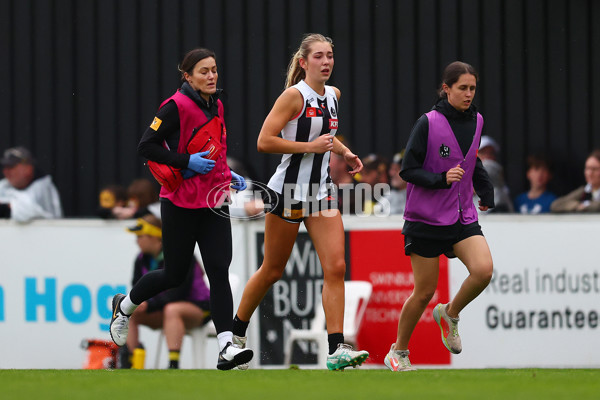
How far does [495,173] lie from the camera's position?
12320 millimetres

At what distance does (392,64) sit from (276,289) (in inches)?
143

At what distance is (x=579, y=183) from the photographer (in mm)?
12906

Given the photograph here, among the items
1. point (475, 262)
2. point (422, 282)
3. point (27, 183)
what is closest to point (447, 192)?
point (475, 262)

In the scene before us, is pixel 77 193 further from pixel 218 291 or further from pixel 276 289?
pixel 218 291

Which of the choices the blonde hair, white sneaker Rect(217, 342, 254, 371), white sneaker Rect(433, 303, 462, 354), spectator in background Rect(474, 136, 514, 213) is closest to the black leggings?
white sneaker Rect(217, 342, 254, 371)

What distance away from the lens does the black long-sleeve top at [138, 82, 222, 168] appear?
7645 millimetres

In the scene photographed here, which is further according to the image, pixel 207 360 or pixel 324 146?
pixel 207 360

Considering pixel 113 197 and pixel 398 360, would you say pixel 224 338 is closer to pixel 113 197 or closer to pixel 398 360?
pixel 398 360

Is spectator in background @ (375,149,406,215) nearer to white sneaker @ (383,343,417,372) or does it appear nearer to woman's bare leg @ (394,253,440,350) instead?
white sneaker @ (383,343,417,372)
